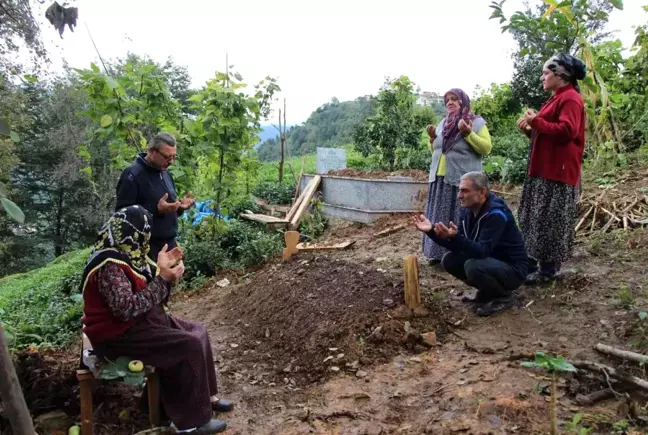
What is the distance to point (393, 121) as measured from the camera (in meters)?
10.6

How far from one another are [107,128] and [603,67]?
278 inches

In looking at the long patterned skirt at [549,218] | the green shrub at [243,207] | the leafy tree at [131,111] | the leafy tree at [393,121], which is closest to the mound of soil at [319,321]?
the long patterned skirt at [549,218]

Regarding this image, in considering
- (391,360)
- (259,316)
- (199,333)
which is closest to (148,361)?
(199,333)

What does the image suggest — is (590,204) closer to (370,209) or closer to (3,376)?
(370,209)

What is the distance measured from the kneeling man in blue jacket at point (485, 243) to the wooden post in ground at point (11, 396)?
110 inches

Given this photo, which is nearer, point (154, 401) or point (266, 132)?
point (154, 401)

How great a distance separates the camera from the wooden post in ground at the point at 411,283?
13.6ft

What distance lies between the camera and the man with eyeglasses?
13.9 ft

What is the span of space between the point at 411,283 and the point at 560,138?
64.5 inches

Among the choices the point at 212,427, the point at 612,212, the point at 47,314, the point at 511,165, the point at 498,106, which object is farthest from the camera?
the point at 498,106

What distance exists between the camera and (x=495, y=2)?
4285 millimetres

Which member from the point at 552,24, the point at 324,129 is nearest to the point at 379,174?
the point at 552,24

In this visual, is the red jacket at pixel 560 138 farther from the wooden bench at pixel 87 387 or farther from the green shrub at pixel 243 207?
the green shrub at pixel 243 207

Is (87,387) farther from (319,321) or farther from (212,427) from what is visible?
(319,321)
